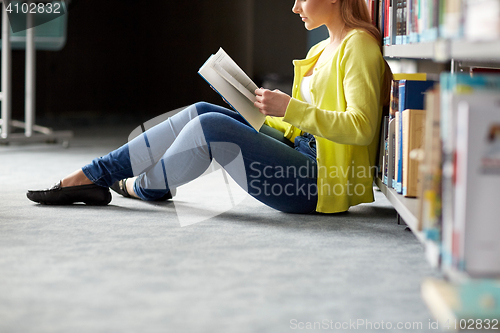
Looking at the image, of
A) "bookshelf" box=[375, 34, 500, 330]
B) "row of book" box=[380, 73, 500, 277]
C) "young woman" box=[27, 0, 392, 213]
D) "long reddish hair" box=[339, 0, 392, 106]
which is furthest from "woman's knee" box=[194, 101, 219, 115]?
"row of book" box=[380, 73, 500, 277]

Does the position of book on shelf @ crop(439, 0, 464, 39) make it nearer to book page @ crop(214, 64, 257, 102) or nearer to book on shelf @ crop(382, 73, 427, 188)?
book on shelf @ crop(382, 73, 427, 188)

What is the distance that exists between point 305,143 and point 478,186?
824mm

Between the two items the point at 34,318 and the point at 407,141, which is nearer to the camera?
the point at 34,318

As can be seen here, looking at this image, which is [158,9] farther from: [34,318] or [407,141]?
[34,318]

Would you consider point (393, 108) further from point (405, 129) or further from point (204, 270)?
point (204, 270)

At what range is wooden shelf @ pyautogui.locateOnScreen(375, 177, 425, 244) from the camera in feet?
3.55

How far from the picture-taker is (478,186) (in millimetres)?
758

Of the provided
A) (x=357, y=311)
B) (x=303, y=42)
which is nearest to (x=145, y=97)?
(x=303, y=42)

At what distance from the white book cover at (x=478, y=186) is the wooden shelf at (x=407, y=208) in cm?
19

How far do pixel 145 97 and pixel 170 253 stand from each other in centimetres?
533

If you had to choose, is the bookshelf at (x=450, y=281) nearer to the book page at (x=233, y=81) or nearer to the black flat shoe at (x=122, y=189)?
the book page at (x=233, y=81)

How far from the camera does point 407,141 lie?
1.35m

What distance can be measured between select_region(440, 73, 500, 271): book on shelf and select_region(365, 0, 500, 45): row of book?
2.5 inches

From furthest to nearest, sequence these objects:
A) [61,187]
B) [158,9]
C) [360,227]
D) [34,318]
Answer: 1. [158,9]
2. [61,187]
3. [360,227]
4. [34,318]
